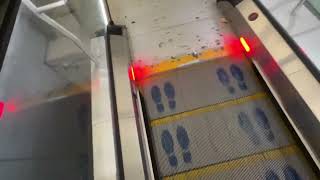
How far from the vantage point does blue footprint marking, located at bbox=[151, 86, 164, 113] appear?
1891 millimetres

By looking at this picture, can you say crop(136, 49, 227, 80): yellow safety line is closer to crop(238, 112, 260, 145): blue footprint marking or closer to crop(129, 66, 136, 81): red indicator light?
crop(129, 66, 136, 81): red indicator light

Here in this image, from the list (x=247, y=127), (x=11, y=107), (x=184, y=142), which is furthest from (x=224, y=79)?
(x=11, y=107)

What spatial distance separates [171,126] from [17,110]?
82 centimetres

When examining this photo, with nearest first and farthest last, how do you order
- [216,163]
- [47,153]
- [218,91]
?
[216,163] → [47,153] → [218,91]

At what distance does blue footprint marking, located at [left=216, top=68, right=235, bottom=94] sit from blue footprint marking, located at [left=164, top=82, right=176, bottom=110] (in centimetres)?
31

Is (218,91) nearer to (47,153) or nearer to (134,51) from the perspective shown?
(134,51)

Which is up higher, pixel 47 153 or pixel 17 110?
pixel 17 110

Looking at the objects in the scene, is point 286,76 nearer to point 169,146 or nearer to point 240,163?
point 240,163

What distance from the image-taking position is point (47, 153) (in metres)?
1.71

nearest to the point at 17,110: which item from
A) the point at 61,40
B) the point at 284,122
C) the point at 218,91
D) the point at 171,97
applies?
the point at 61,40

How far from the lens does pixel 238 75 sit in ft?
6.44

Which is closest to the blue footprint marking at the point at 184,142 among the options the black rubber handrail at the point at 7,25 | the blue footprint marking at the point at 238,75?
the blue footprint marking at the point at 238,75

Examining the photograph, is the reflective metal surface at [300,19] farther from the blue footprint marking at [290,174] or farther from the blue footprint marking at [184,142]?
the blue footprint marking at [184,142]

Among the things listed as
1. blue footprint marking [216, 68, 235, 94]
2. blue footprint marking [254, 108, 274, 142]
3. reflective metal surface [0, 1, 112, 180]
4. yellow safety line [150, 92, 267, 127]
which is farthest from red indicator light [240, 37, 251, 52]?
reflective metal surface [0, 1, 112, 180]
